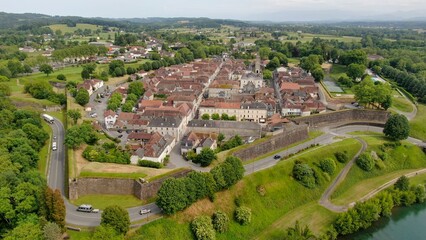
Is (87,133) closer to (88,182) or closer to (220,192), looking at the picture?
(88,182)

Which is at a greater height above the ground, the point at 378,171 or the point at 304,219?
the point at 378,171

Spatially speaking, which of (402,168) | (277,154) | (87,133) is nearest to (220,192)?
(277,154)

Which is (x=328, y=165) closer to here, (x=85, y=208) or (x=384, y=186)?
(x=384, y=186)

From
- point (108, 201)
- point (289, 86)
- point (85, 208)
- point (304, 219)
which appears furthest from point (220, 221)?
point (289, 86)

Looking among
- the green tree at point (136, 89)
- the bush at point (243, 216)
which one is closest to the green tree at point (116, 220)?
the bush at point (243, 216)

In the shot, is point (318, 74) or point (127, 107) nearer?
point (127, 107)
